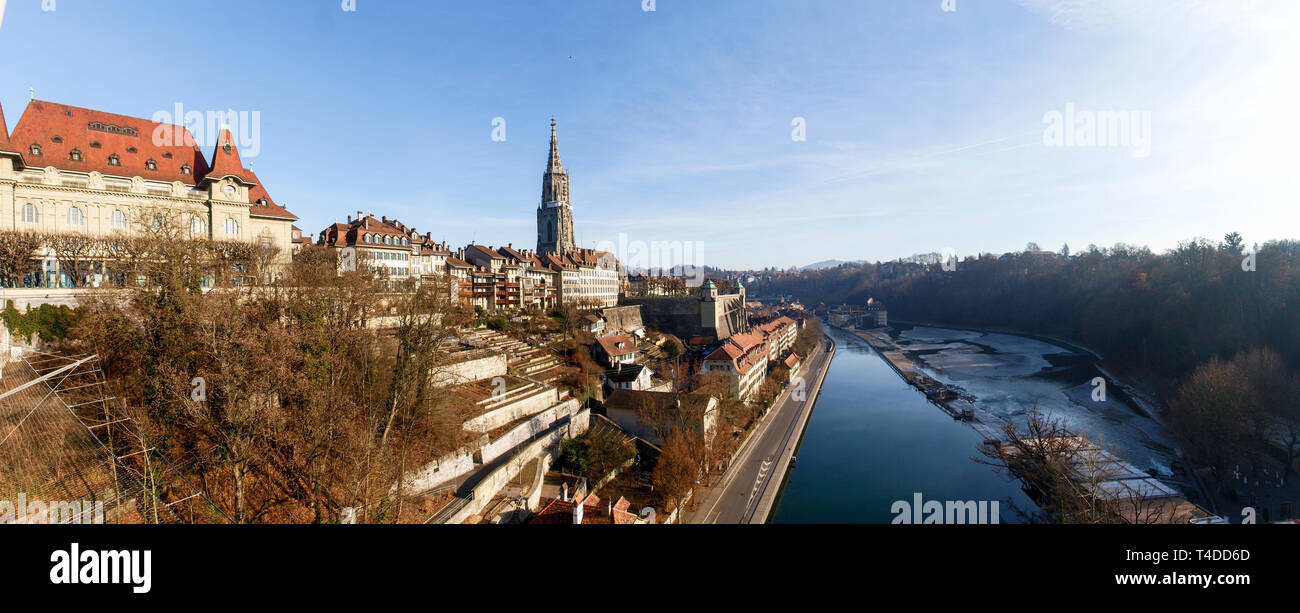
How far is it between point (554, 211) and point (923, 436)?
28104 mm

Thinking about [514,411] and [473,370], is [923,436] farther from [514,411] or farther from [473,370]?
[473,370]

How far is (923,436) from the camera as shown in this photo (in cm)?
1725

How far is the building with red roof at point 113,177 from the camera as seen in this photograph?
34.6 ft

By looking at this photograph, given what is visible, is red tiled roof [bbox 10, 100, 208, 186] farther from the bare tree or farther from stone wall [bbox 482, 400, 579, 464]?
stone wall [bbox 482, 400, 579, 464]

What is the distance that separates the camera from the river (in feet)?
41.2

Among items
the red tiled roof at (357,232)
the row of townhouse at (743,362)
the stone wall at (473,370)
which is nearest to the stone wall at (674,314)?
the row of townhouse at (743,362)

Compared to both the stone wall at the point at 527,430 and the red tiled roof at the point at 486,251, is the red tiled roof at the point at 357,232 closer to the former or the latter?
the red tiled roof at the point at 486,251

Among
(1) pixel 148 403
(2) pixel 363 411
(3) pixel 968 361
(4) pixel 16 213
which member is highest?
(4) pixel 16 213

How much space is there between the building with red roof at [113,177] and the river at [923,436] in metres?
15.8
